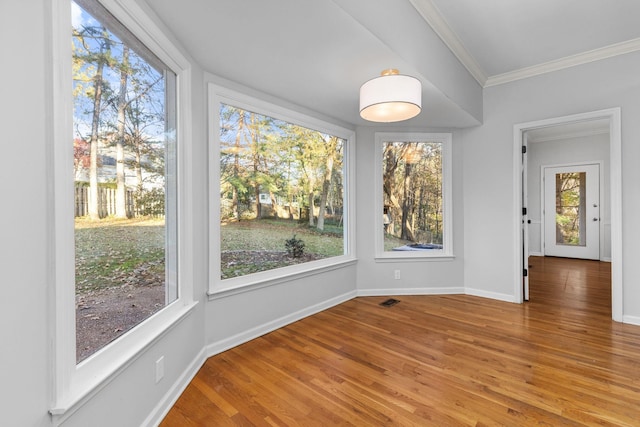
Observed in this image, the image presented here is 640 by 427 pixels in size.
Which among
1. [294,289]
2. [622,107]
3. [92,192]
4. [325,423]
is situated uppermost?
[622,107]

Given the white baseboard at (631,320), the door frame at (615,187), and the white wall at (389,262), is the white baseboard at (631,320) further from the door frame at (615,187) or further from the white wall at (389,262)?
the white wall at (389,262)

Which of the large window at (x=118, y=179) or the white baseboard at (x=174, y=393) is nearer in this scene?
the large window at (x=118, y=179)

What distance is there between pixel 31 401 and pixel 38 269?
0.43 m

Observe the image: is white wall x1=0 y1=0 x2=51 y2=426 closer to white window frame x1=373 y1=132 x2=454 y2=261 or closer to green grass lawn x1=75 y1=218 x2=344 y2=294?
green grass lawn x1=75 y1=218 x2=344 y2=294

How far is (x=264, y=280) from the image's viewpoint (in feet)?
8.82

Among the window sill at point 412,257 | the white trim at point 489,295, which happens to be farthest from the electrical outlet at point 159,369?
the white trim at point 489,295

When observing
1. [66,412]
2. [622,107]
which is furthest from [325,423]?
[622,107]

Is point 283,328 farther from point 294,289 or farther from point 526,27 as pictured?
point 526,27

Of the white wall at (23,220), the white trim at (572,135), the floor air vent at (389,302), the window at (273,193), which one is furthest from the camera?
the white trim at (572,135)

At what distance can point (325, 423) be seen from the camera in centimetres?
159

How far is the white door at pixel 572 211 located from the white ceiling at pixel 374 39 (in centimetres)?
429

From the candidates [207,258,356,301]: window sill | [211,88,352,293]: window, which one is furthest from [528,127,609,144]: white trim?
[207,258,356,301]: window sill

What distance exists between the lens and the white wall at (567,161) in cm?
594

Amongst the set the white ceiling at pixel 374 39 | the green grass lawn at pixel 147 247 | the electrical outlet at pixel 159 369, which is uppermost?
the white ceiling at pixel 374 39
